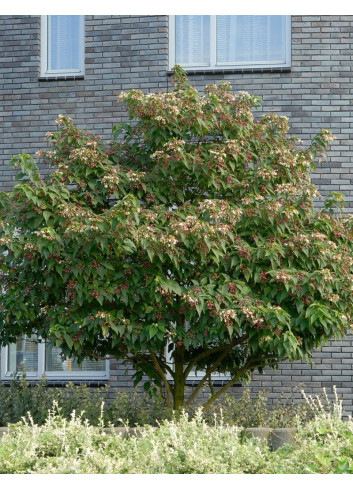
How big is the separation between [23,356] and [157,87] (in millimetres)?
3723

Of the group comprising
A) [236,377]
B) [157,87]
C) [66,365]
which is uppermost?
[157,87]

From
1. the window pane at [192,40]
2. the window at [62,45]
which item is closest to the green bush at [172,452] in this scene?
the window pane at [192,40]

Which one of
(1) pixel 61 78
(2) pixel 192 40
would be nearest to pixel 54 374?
(1) pixel 61 78

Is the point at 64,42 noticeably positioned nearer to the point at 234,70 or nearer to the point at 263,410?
the point at 234,70

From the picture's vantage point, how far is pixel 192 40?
36.3 ft

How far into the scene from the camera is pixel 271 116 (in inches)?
331

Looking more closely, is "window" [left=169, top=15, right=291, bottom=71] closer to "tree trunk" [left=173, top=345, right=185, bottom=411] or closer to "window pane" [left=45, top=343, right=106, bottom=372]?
"window pane" [left=45, top=343, right=106, bottom=372]

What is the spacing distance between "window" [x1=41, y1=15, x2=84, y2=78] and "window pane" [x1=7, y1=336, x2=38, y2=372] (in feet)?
11.2

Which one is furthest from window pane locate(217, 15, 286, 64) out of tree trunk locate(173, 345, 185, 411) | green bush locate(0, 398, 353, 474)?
green bush locate(0, 398, 353, 474)

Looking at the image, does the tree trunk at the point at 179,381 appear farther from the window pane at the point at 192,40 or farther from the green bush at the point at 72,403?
the window pane at the point at 192,40

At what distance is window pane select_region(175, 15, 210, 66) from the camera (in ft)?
36.2

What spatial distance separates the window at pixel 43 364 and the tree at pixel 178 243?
2.51 m

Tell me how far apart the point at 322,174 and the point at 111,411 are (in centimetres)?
378
